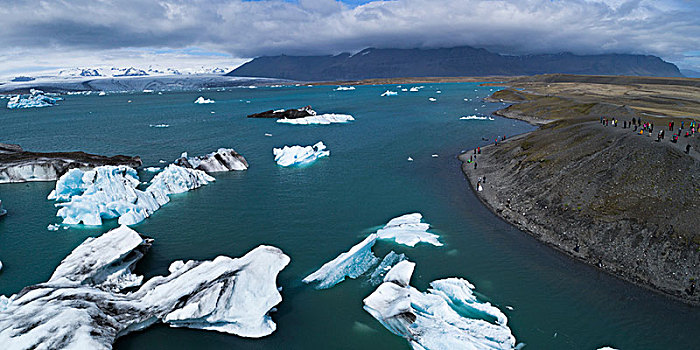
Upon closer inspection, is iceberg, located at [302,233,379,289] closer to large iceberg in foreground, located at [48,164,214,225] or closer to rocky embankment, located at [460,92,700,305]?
rocky embankment, located at [460,92,700,305]

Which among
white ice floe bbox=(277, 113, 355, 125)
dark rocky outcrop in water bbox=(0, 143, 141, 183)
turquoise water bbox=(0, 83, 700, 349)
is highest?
white ice floe bbox=(277, 113, 355, 125)

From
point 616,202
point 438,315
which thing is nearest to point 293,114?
point 616,202

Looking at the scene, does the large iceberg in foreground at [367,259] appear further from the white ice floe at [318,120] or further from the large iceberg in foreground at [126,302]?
the white ice floe at [318,120]

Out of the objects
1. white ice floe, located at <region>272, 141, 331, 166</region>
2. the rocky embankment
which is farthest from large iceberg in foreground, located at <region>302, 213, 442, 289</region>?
white ice floe, located at <region>272, 141, 331, 166</region>

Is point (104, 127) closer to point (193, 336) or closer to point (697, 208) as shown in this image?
point (193, 336)

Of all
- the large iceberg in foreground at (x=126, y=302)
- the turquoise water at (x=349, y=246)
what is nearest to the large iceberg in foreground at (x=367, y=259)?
the turquoise water at (x=349, y=246)

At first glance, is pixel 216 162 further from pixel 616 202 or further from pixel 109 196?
pixel 616 202
